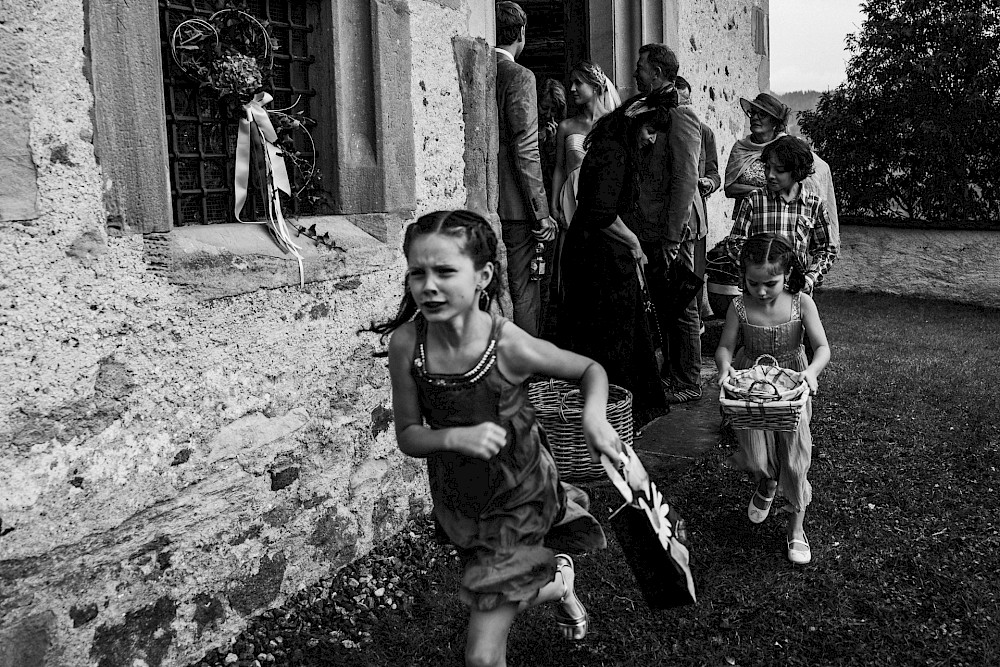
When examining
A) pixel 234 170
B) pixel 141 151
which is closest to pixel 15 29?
pixel 141 151

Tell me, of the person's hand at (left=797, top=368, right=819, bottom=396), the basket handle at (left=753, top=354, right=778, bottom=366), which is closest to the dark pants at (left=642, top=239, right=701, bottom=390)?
the basket handle at (left=753, top=354, right=778, bottom=366)

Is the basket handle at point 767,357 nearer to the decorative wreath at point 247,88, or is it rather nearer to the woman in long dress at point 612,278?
the woman in long dress at point 612,278

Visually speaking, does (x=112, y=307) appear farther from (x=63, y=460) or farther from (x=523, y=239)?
(x=523, y=239)

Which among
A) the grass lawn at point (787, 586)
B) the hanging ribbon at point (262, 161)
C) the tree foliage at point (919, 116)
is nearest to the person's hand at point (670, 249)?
the grass lawn at point (787, 586)

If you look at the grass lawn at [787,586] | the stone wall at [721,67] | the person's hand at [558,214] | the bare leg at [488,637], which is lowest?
the grass lawn at [787,586]

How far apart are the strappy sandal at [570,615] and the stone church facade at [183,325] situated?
97 centimetres

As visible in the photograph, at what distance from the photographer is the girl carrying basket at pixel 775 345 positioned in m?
3.86

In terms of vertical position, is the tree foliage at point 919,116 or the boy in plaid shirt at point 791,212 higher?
the tree foliage at point 919,116

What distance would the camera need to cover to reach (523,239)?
5.83 m

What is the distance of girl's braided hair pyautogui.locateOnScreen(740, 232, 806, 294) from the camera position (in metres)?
3.86

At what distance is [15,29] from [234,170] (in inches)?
42.3

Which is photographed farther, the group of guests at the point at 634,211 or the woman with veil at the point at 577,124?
the woman with veil at the point at 577,124

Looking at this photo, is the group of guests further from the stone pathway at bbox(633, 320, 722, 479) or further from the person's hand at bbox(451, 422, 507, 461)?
the person's hand at bbox(451, 422, 507, 461)

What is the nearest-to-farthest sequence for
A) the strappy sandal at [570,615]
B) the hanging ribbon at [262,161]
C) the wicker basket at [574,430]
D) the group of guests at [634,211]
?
1. the strappy sandal at [570,615]
2. the hanging ribbon at [262,161]
3. the wicker basket at [574,430]
4. the group of guests at [634,211]
